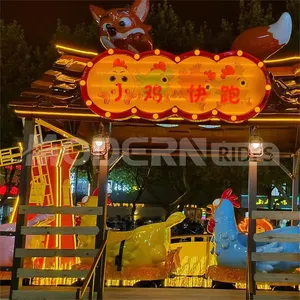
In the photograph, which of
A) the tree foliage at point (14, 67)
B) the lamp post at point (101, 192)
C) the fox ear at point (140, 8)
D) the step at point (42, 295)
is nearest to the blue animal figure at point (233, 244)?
the lamp post at point (101, 192)

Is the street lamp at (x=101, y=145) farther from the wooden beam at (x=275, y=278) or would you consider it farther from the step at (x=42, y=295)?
the wooden beam at (x=275, y=278)

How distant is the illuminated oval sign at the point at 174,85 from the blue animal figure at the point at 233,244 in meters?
2.54

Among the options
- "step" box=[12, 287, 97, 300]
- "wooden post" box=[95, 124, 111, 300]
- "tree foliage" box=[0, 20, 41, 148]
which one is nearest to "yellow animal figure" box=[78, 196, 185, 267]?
"wooden post" box=[95, 124, 111, 300]

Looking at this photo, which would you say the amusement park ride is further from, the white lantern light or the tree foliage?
the tree foliage

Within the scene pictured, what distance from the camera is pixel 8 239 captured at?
9570 millimetres

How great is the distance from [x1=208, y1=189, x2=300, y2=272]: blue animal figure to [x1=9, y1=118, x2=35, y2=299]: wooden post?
3853 millimetres

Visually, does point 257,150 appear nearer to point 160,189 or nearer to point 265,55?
point 265,55

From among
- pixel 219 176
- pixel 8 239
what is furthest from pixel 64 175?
pixel 219 176

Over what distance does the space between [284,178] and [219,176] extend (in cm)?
258

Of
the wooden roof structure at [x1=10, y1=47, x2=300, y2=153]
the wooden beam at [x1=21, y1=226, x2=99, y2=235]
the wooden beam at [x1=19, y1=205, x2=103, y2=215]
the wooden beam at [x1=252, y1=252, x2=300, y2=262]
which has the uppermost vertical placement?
the wooden roof structure at [x1=10, y1=47, x2=300, y2=153]

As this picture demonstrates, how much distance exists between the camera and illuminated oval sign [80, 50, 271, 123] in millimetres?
7680

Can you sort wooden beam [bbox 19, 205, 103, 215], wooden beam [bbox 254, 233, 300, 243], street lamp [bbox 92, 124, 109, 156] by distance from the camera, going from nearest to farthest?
wooden beam [bbox 254, 233, 300, 243]
wooden beam [bbox 19, 205, 103, 215]
street lamp [bbox 92, 124, 109, 156]

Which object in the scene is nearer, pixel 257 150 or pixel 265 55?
pixel 257 150

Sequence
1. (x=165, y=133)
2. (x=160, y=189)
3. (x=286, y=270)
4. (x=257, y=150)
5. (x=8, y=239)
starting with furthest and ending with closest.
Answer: (x=160, y=189)
(x=165, y=133)
(x=8, y=239)
(x=286, y=270)
(x=257, y=150)
